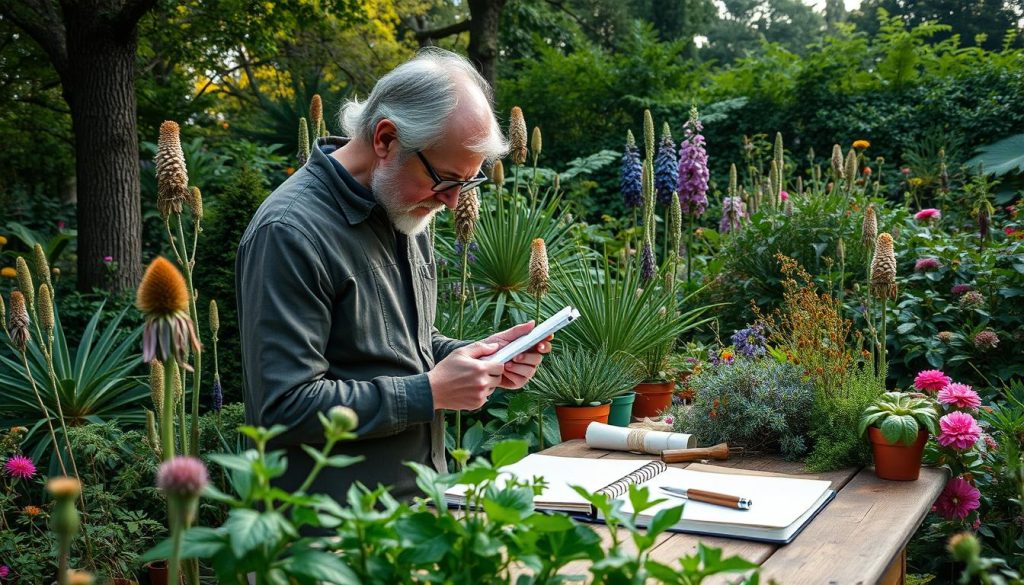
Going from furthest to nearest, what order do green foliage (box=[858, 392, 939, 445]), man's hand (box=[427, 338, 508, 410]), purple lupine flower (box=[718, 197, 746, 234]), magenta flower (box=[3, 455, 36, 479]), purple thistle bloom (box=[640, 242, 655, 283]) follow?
purple lupine flower (box=[718, 197, 746, 234])
purple thistle bloom (box=[640, 242, 655, 283])
magenta flower (box=[3, 455, 36, 479])
green foliage (box=[858, 392, 939, 445])
man's hand (box=[427, 338, 508, 410])

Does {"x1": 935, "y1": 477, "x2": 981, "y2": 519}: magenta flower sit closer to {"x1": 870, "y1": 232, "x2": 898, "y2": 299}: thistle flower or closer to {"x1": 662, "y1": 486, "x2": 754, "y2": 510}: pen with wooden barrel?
{"x1": 870, "y1": 232, "x2": 898, "y2": 299}: thistle flower

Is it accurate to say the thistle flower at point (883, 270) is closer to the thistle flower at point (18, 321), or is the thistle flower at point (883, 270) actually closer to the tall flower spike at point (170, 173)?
the tall flower spike at point (170, 173)

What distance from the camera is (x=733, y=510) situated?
6.05 ft

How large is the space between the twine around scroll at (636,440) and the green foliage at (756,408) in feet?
0.65

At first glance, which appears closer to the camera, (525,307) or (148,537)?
(148,537)

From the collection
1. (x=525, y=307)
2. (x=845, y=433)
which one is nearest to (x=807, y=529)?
(x=845, y=433)

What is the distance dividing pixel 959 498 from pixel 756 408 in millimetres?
709

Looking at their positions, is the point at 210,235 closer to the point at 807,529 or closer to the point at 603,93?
the point at 807,529

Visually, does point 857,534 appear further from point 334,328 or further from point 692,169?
point 692,169

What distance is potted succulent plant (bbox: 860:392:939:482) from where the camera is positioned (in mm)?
2209

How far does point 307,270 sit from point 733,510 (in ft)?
3.51

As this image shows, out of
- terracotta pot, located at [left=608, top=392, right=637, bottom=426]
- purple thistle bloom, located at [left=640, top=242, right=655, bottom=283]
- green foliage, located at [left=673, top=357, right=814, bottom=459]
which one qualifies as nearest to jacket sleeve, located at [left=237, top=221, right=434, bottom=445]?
green foliage, located at [left=673, top=357, right=814, bottom=459]

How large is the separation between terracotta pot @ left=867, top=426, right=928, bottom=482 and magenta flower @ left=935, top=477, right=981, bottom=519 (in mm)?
437

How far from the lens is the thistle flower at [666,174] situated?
4.67 meters
